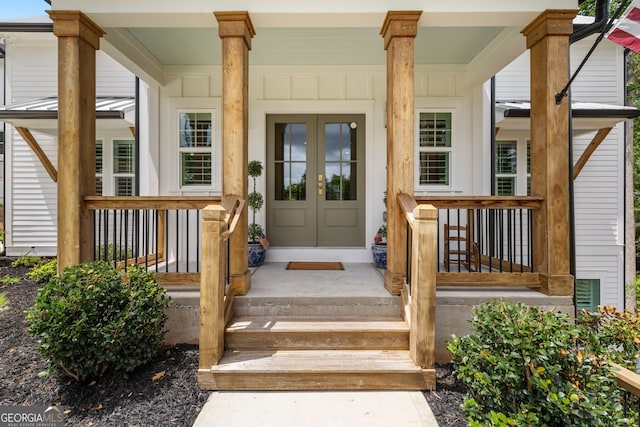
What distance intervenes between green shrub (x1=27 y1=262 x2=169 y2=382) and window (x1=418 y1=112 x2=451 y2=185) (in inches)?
162

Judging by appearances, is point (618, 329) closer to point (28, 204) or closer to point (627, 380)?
point (627, 380)

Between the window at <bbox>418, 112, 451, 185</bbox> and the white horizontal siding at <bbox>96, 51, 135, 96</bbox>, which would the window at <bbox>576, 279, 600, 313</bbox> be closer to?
the window at <bbox>418, 112, 451, 185</bbox>

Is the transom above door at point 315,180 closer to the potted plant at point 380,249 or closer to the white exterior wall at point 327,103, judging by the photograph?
the white exterior wall at point 327,103

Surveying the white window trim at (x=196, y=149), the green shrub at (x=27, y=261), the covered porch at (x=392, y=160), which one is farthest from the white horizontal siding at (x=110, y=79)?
the covered porch at (x=392, y=160)

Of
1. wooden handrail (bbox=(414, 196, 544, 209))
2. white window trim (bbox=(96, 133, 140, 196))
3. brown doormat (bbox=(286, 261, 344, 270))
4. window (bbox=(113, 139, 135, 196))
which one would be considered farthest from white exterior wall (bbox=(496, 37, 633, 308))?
white window trim (bbox=(96, 133, 140, 196))

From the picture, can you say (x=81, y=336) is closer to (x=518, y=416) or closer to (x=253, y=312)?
(x=253, y=312)

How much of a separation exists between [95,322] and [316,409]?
1.71 metres

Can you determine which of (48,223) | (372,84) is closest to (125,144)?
(48,223)

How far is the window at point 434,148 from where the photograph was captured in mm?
5191

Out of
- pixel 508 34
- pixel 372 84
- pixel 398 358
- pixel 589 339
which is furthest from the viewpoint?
pixel 372 84

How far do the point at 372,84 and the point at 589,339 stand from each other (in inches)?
167

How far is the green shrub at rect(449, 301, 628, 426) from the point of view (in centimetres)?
155

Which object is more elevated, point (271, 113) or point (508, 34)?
point (508, 34)

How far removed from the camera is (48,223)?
21.6 ft
